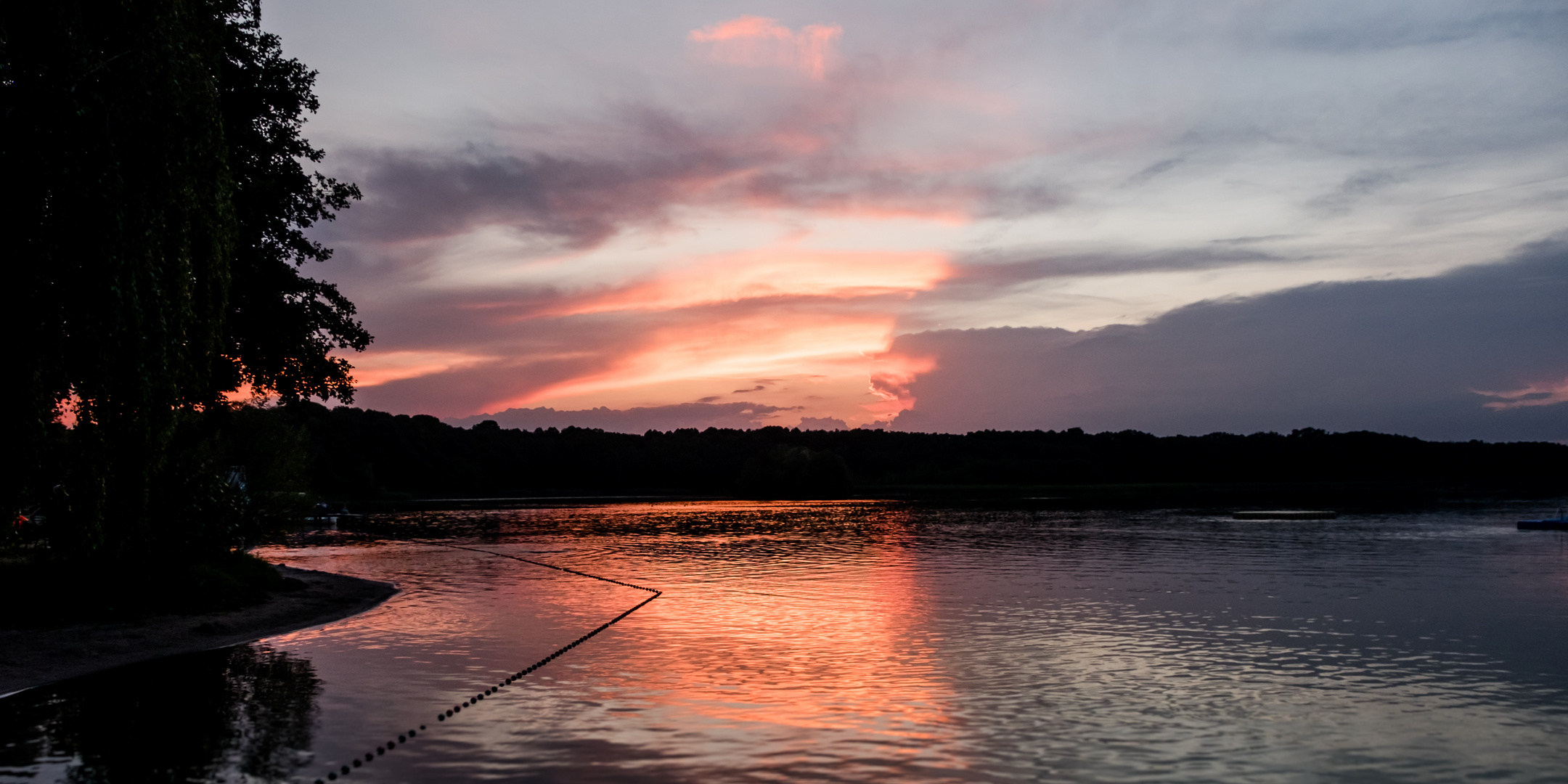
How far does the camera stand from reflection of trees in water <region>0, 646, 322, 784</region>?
49.5ft

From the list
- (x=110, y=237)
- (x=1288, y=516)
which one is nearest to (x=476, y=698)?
(x=110, y=237)

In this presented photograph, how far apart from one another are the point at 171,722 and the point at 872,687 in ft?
40.4

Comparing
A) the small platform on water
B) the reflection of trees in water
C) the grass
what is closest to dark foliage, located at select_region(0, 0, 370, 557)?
the reflection of trees in water

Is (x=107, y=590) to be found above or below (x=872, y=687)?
above

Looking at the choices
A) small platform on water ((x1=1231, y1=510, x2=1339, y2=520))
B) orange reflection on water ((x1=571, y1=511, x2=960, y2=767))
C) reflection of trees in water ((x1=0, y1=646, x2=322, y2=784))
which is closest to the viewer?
reflection of trees in water ((x1=0, y1=646, x2=322, y2=784))

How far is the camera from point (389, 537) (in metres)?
80.2

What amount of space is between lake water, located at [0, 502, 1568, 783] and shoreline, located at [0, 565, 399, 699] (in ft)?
2.86

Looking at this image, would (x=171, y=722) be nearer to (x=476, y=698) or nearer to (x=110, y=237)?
(x=476, y=698)

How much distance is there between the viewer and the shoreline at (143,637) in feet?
72.5

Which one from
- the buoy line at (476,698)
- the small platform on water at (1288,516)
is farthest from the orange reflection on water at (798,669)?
the small platform on water at (1288,516)

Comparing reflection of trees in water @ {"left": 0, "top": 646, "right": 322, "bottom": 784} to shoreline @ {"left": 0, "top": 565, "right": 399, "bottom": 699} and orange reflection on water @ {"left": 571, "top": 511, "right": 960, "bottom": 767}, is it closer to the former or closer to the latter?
shoreline @ {"left": 0, "top": 565, "right": 399, "bottom": 699}

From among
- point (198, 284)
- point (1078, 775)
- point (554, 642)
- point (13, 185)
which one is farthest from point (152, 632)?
point (1078, 775)

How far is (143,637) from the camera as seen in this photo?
25.9 meters

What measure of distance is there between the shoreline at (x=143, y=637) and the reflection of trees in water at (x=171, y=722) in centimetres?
95
